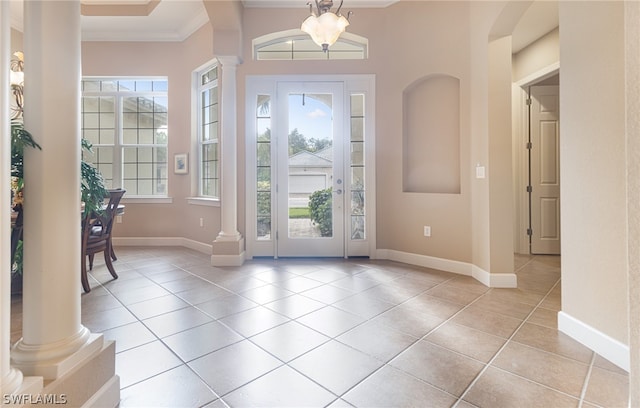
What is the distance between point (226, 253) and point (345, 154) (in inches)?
81.4

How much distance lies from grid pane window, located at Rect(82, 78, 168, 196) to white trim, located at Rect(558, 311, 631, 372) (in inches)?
216

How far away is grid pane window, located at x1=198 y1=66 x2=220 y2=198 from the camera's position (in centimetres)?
461

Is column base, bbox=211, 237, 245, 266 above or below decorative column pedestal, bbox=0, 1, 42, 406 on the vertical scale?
below

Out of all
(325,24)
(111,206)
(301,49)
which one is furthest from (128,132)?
(325,24)

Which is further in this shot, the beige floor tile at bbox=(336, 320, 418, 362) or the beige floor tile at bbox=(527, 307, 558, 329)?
the beige floor tile at bbox=(527, 307, 558, 329)

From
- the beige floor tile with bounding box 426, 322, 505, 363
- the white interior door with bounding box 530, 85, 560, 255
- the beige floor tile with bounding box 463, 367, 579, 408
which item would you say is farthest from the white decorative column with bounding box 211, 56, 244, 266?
the white interior door with bounding box 530, 85, 560, 255

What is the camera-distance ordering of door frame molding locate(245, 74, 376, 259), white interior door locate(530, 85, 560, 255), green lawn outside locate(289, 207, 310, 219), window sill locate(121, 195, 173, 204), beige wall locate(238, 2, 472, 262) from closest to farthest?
beige wall locate(238, 2, 472, 262) → door frame molding locate(245, 74, 376, 259) → green lawn outside locate(289, 207, 310, 219) → white interior door locate(530, 85, 560, 255) → window sill locate(121, 195, 173, 204)

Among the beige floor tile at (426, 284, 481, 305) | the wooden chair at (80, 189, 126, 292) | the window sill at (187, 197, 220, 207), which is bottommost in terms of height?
the beige floor tile at (426, 284, 481, 305)

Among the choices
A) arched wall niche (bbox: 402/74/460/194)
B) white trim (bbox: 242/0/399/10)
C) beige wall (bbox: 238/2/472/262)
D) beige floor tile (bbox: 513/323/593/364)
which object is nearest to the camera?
beige floor tile (bbox: 513/323/593/364)

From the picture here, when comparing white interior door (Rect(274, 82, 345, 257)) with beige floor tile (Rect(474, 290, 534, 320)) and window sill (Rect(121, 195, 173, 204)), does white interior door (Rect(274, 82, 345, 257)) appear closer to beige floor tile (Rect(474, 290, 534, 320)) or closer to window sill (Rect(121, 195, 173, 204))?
beige floor tile (Rect(474, 290, 534, 320))

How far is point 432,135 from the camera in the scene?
150 inches

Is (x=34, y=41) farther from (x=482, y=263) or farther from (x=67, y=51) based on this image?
(x=482, y=263)

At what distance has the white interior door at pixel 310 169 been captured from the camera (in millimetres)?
4109

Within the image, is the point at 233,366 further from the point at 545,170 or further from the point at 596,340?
the point at 545,170
